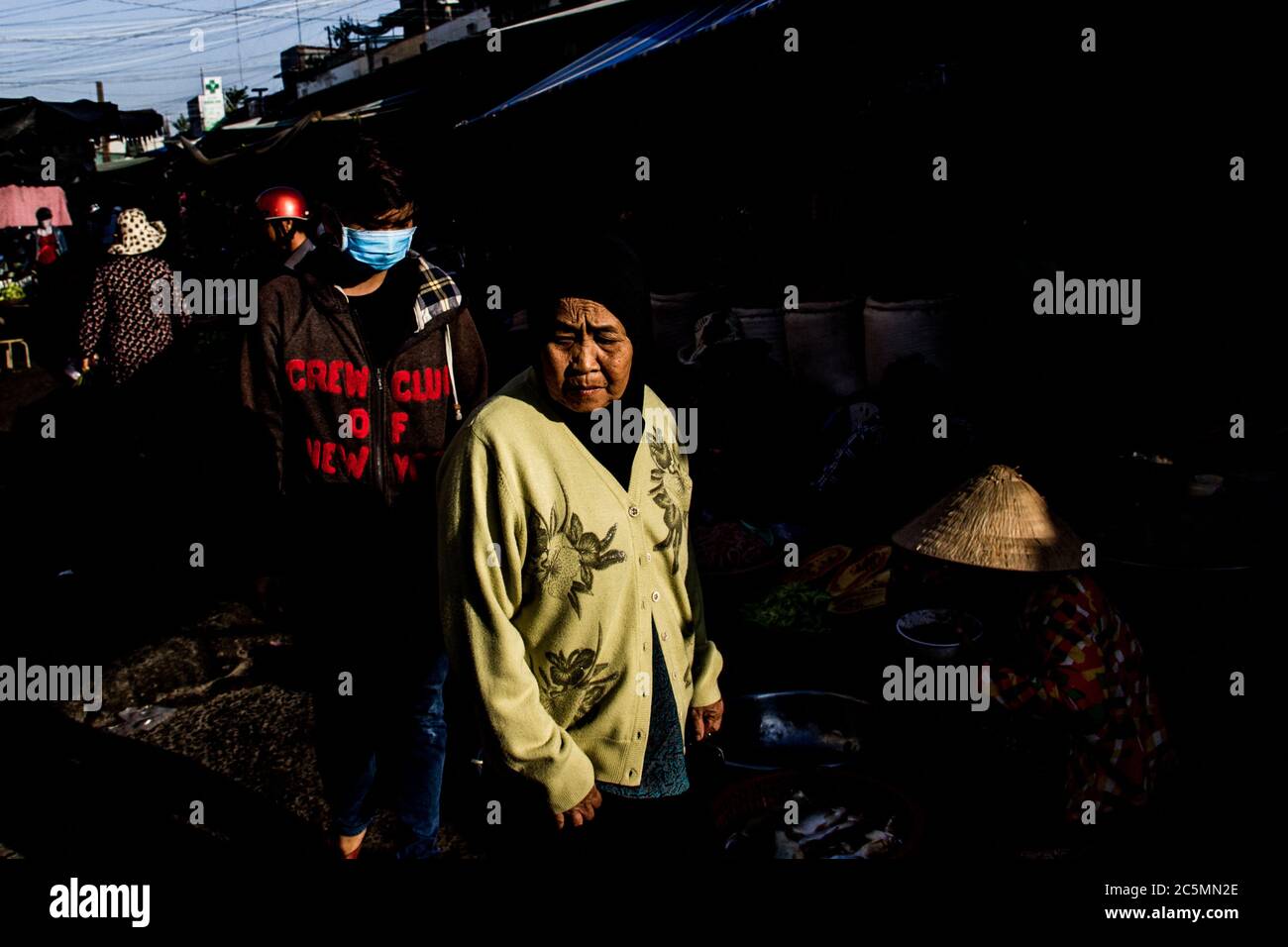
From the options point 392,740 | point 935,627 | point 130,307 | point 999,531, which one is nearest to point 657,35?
point 130,307

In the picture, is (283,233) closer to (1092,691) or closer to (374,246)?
(374,246)

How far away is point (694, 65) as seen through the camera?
243 inches

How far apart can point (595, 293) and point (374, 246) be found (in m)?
1.37

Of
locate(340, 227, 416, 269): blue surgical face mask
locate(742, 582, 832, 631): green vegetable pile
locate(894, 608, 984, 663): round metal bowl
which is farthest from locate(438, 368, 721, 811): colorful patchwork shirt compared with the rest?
locate(742, 582, 832, 631): green vegetable pile

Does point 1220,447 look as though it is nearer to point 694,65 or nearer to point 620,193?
point 694,65

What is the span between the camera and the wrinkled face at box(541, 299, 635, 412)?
2.10 metres

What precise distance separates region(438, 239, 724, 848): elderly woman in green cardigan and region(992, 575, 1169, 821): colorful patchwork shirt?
136cm

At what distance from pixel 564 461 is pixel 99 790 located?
3.47 metres

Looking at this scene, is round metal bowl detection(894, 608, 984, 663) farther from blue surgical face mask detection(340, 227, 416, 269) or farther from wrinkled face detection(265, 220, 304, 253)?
wrinkled face detection(265, 220, 304, 253)

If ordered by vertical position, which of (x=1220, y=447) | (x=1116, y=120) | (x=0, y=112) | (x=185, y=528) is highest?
(x=0, y=112)

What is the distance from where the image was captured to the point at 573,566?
210 cm

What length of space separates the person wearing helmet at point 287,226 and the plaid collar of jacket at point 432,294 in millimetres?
391

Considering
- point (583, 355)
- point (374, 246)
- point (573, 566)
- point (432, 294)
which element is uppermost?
point (374, 246)
